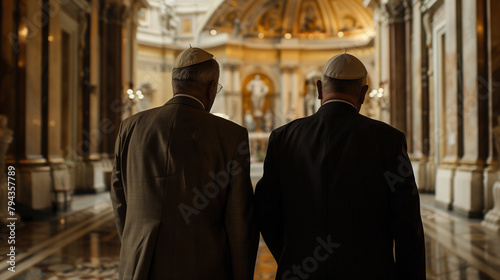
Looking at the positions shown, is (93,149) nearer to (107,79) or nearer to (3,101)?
(107,79)

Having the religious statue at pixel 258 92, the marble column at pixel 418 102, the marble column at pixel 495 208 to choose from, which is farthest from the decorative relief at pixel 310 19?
the marble column at pixel 495 208

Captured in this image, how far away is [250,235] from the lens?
2447 millimetres

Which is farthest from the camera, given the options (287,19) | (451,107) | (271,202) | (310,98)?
(287,19)

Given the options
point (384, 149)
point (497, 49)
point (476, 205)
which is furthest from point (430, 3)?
point (384, 149)

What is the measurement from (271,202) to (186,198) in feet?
1.46

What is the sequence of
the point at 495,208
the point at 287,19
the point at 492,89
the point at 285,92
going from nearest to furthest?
the point at 495,208 < the point at 492,89 < the point at 285,92 < the point at 287,19

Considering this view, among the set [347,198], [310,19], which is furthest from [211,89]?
[310,19]

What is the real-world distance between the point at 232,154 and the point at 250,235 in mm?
421

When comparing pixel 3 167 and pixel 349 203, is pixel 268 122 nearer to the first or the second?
pixel 3 167

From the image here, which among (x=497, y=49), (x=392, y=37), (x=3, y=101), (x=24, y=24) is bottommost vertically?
(x=3, y=101)

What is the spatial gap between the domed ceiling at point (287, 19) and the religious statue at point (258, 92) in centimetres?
284

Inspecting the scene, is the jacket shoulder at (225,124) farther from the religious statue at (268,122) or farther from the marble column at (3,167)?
the religious statue at (268,122)
